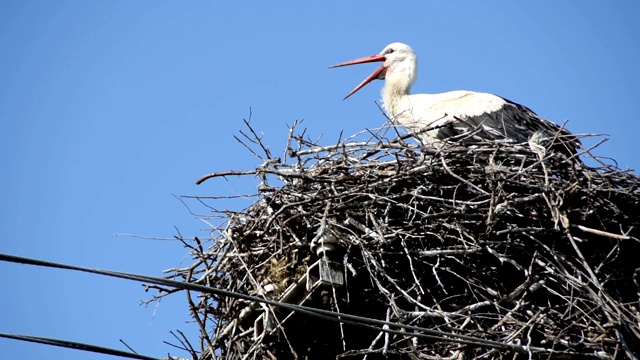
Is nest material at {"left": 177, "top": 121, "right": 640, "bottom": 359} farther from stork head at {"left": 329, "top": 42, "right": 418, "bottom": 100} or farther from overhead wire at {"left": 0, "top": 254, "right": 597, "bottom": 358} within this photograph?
stork head at {"left": 329, "top": 42, "right": 418, "bottom": 100}

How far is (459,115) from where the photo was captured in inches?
275

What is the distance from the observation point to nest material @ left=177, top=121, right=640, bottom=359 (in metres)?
5.01

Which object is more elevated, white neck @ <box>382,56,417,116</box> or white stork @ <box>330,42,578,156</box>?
white neck @ <box>382,56,417,116</box>

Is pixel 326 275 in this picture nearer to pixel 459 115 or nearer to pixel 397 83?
A: pixel 459 115

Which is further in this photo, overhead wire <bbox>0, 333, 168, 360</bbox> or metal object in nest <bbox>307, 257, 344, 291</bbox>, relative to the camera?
metal object in nest <bbox>307, 257, 344, 291</bbox>

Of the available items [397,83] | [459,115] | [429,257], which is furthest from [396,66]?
[429,257]

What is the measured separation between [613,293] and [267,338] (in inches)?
76.0

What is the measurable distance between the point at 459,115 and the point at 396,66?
4.57ft

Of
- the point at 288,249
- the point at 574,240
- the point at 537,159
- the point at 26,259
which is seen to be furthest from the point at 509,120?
the point at 26,259

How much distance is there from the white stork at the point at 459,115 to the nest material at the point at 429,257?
62cm

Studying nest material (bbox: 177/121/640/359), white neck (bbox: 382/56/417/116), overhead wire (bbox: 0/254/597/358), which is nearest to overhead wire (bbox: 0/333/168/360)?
overhead wire (bbox: 0/254/597/358)

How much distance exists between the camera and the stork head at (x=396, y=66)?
8016mm

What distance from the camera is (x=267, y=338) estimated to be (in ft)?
17.0

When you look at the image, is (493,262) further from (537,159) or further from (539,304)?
(537,159)
